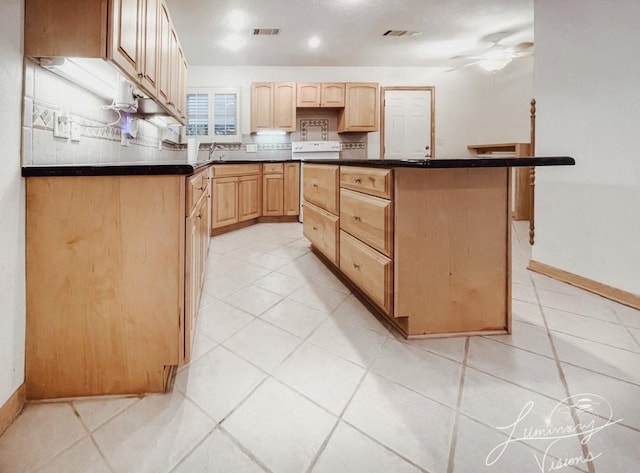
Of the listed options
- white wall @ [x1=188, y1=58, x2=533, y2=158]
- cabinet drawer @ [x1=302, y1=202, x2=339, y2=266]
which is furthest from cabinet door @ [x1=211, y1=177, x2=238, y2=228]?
white wall @ [x1=188, y1=58, x2=533, y2=158]

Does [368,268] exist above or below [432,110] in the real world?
below

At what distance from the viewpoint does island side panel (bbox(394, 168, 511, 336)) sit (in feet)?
5.25

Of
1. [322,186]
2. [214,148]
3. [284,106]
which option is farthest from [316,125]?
[322,186]

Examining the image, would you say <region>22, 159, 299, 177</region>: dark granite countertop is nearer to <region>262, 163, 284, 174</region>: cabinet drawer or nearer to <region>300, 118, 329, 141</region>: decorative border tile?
<region>262, 163, 284, 174</region>: cabinet drawer

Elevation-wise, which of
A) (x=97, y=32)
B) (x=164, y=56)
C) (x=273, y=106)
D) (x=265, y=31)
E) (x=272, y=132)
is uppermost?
(x=265, y=31)

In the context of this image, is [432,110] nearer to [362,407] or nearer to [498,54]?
[498,54]

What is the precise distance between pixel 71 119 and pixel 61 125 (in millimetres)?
107

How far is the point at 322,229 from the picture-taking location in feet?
9.08

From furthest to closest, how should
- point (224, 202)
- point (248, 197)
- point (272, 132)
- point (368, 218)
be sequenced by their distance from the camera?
1. point (272, 132)
2. point (248, 197)
3. point (224, 202)
4. point (368, 218)

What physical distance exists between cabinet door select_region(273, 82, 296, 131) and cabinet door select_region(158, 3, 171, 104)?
2.62 metres

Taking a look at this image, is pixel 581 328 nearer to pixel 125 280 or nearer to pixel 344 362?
pixel 344 362

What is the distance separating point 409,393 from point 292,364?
0.48 m

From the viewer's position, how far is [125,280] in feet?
4.05

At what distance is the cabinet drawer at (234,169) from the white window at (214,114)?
1.01m
